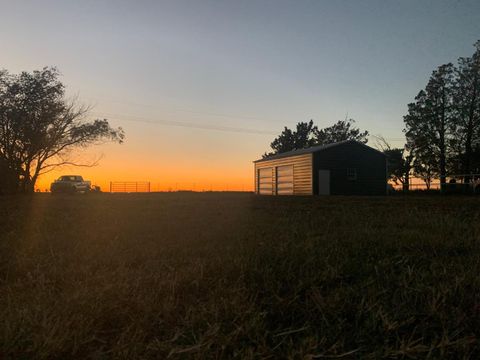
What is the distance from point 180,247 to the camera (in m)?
4.50

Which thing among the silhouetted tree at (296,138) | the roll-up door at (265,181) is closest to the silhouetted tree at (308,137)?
the silhouetted tree at (296,138)

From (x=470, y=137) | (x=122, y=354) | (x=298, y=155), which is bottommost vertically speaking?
(x=122, y=354)

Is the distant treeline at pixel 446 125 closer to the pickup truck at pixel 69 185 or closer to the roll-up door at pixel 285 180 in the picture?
the roll-up door at pixel 285 180

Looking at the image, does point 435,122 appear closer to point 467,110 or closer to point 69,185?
point 467,110

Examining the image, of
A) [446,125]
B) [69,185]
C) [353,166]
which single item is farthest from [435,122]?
[69,185]

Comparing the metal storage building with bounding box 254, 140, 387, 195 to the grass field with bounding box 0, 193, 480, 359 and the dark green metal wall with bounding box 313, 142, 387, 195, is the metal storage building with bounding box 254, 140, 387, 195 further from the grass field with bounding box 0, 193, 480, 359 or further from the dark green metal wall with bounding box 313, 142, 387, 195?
the grass field with bounding box 0, 193, 480, 359

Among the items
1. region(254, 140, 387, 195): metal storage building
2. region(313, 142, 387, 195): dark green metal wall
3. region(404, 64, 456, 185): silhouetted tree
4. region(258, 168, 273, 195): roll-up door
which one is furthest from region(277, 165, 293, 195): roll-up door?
region(404, 64, 456, 185): silhouetted tree

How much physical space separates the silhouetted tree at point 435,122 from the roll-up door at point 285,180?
20.1 metres

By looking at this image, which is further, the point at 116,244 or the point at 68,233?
the point at 68,233

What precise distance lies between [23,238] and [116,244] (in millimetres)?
1497

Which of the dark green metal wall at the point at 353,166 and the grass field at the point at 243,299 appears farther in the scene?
the dark green metal wall at the point at 353,166

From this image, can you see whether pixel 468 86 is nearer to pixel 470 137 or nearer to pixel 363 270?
pixel 470 137

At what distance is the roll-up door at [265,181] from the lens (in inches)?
1341

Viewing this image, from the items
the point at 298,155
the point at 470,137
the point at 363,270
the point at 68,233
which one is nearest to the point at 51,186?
the point at 298,155
